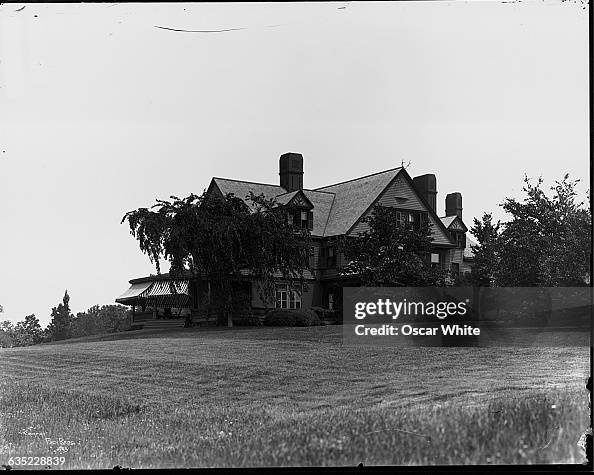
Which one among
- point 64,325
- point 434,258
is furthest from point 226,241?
point 434,258

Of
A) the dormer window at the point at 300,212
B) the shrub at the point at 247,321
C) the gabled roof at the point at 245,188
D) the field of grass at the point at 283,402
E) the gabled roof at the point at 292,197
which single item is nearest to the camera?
the field of grass at the point at 283,402

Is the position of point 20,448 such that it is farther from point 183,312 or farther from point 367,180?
point 367,180

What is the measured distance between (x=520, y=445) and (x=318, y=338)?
2098mm

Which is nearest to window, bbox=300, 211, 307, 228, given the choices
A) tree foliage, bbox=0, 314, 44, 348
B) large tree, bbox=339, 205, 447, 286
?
large tree, bbox=339, 205, 447, 286

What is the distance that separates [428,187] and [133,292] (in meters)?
3.03

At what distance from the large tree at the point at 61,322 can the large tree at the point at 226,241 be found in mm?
932

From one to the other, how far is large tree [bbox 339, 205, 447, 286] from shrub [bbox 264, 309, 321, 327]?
543 mm

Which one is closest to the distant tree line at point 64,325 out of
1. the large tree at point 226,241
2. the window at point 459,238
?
the large tree at point 226,241

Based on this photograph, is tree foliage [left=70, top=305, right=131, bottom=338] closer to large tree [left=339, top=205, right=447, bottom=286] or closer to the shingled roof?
the shingled roof

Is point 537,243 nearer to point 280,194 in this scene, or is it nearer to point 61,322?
point 280,194

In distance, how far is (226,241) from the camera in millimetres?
9406

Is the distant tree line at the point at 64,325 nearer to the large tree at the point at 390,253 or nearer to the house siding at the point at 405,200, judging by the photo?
the large tree at the point at 390,253

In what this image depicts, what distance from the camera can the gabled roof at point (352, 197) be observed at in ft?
28.1

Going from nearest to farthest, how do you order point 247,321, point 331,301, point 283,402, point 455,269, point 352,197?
point 283,402, point 455,269, point 331,301, point 352,197, point 247,321
